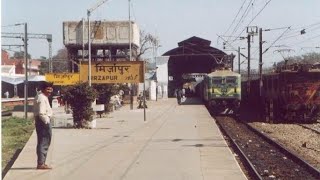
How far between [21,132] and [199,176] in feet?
45.3

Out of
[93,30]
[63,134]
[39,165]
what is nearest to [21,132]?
[63,134]

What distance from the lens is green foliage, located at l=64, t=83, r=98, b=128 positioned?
2206 centimetres

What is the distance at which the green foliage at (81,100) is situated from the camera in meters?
22.1

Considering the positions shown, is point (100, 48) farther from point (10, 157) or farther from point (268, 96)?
point (10, 157)

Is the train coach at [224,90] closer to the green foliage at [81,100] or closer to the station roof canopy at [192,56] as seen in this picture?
the green foliage at [81,100]

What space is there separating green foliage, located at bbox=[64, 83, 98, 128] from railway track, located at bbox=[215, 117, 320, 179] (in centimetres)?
592

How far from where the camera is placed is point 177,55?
7731 cm

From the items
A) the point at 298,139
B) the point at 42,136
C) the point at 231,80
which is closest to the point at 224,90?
the point at 231,80

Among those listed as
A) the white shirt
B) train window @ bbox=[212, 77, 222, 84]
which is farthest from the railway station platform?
train window @ bbox=[212, 77, 222, 84]

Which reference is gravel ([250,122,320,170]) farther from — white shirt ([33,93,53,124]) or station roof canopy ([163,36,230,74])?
station roof canopy ([163,36,230,74])

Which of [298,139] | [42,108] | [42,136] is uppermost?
[42,108]

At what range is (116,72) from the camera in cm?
2556

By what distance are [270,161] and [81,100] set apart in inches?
392

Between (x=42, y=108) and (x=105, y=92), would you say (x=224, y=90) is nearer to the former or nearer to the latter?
(x=105, y=92)
